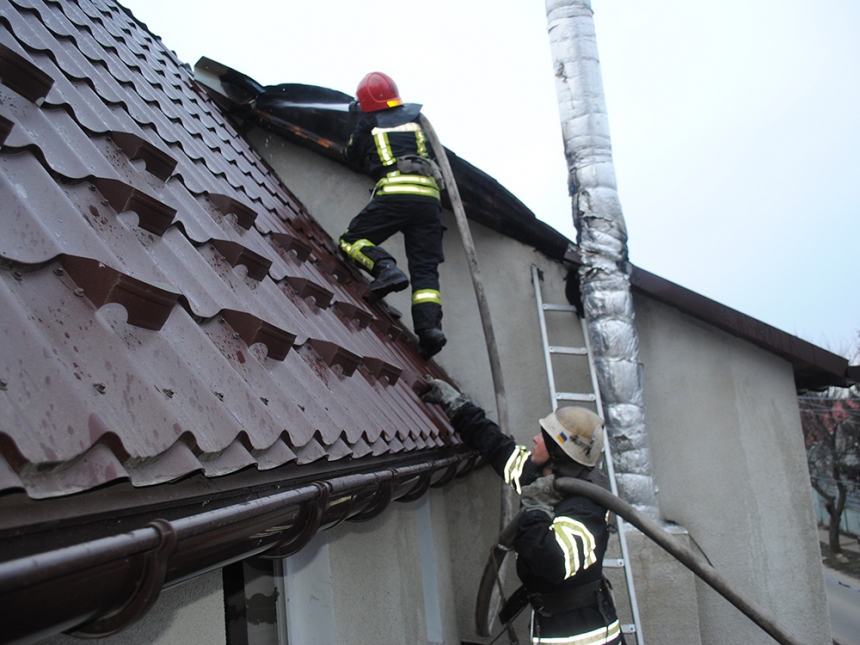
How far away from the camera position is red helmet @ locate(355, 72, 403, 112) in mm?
5082

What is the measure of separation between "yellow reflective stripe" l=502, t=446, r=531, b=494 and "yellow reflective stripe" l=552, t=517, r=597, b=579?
61cm

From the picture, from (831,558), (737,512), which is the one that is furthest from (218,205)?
(831,558)

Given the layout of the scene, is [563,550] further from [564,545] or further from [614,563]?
[614,563]

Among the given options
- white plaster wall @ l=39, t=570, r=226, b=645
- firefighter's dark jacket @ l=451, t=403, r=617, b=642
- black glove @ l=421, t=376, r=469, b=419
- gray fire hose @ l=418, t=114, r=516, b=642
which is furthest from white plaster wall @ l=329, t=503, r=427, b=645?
white plaster wall @ l=39, t=570, r=226, b=645

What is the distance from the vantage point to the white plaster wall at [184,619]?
73.0 inches

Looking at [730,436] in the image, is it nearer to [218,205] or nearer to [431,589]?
[431,589]

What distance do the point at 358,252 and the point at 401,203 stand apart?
1.62 feet

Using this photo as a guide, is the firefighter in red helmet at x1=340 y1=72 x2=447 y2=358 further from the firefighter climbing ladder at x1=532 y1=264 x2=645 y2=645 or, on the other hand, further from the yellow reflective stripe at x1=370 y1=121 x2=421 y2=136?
the firefighter climbing ladder at x1=532 y1=264 x2=645 y2=645

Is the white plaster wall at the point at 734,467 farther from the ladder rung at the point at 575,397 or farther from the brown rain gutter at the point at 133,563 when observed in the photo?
the brown rain gutter at the point at 133,563

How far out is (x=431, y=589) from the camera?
481 cm

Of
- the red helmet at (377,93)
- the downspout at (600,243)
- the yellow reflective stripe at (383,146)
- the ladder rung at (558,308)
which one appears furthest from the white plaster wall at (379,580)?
the red helmet at (377,93)

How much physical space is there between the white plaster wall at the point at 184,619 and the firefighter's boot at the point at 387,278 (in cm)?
262

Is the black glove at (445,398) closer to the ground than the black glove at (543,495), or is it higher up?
higher up

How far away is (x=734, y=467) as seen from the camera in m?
4.94
